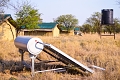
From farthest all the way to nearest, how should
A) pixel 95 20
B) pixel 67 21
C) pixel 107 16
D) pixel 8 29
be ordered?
pixel 67 21, pixel 95 20, pixel 8 29, pixel 107 16

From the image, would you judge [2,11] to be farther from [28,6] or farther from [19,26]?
[28,6]

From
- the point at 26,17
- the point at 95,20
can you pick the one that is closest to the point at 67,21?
the point at 95,20

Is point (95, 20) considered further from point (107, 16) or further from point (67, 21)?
point (107, 16)

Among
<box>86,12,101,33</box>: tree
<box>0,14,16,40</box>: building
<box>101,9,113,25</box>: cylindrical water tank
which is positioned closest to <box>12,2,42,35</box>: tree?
<box>0,14,16,40</box>: building

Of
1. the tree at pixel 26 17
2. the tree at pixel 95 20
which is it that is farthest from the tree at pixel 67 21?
the tree at pixel 26 17

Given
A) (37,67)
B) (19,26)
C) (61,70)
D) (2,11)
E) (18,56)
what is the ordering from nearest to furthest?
(61,70) → (37,67) → (18,56) → (2,11) → (19,26)

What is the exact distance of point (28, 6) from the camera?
32125 millimetres

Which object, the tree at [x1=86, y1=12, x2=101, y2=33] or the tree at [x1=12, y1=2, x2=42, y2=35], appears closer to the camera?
the tree at [x1=12, y1=2, x2=42, y2=35]

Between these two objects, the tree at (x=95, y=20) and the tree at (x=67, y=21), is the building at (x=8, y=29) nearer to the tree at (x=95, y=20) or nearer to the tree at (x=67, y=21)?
the tree at (x=95, y=20)

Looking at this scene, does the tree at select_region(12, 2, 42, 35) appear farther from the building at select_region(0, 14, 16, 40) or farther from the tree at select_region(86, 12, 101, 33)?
the tree at select_region(86, 12, 101, 33)

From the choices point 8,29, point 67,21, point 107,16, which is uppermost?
point 67,21

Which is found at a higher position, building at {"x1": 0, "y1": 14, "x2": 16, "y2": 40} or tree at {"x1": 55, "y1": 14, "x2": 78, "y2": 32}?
tree at {"x1": 55, "y1": 14, "x2": 78, "y2": 32}

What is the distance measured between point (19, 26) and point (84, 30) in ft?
152

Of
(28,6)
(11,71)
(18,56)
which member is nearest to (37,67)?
(11,71)
